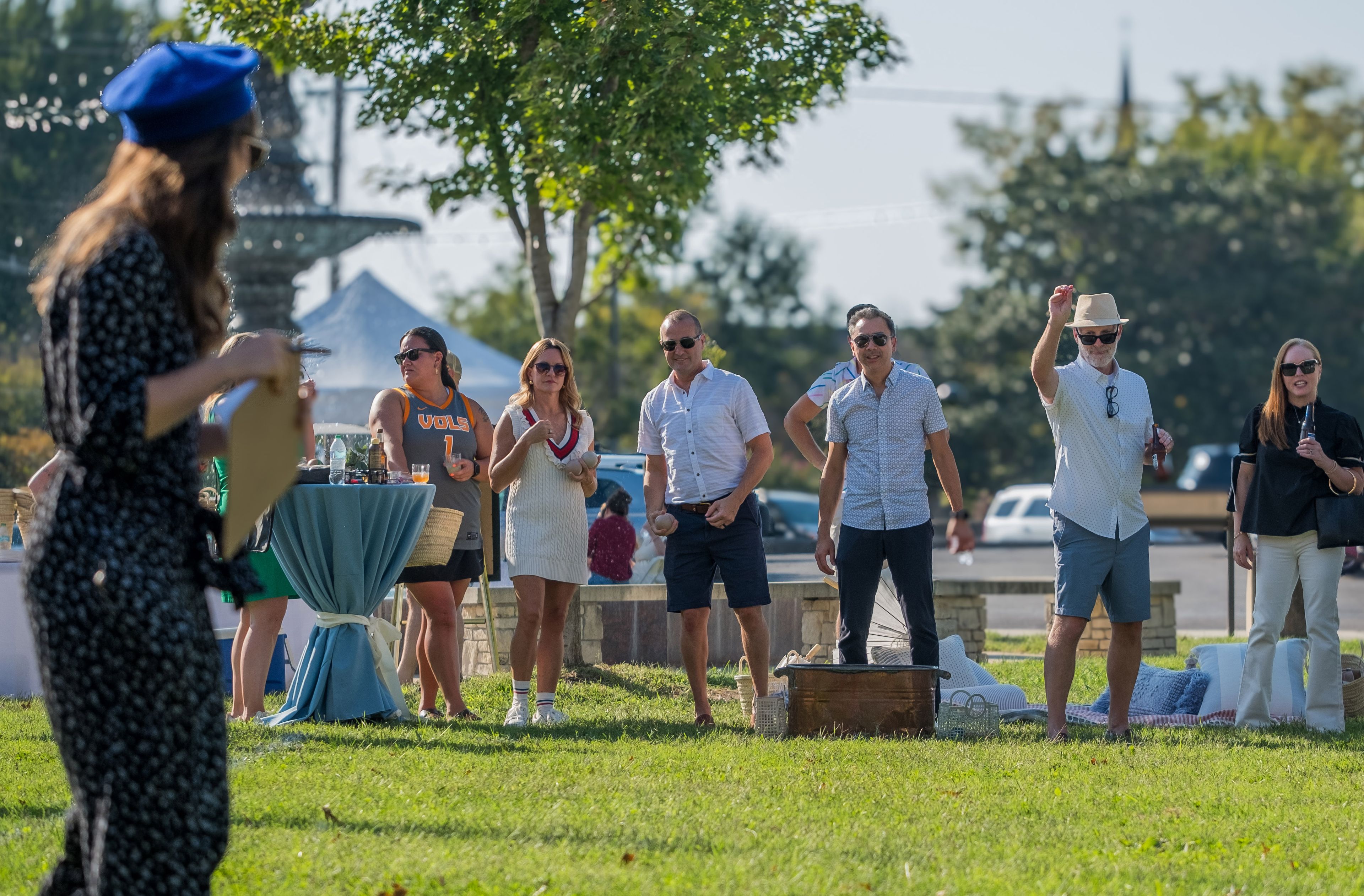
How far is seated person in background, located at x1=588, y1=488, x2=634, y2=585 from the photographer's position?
36.7ft

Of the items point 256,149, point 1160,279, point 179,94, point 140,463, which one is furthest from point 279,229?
point 1160,279

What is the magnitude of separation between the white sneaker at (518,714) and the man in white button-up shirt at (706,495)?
80 centimetres

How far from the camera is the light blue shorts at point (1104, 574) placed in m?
7.12

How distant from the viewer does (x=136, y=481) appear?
2.77 m

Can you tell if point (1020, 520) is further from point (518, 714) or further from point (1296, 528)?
point (518, 714)

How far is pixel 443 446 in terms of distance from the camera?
7.88 metres

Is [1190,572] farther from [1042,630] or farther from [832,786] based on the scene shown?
[832,786]

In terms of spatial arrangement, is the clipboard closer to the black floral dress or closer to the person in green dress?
the black floral dress

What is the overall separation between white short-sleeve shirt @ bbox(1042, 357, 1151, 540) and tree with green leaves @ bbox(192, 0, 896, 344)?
3044 millimetres

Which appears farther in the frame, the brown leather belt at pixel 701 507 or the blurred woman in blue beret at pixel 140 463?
the brown leather belt at pixel 701 507

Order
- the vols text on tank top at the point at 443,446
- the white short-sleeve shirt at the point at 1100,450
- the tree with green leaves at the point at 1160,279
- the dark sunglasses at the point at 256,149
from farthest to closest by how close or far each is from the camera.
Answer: the tree with green leaves at the point at 1160,279, the vols text on tank top at the point at 443,446, the white short-sleeve shirt at the point at 1100,450, the dark sunglasses at the point at 256,149

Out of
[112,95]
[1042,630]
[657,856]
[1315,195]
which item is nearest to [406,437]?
[657,856]

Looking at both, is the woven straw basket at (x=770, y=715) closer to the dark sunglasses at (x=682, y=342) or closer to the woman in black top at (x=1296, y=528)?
the dark sunglasses at (x=682, y=342)

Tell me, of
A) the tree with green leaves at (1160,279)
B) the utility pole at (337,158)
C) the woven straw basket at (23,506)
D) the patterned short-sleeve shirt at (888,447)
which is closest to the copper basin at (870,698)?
the patterned short-sleeve shirt at (888,447)
